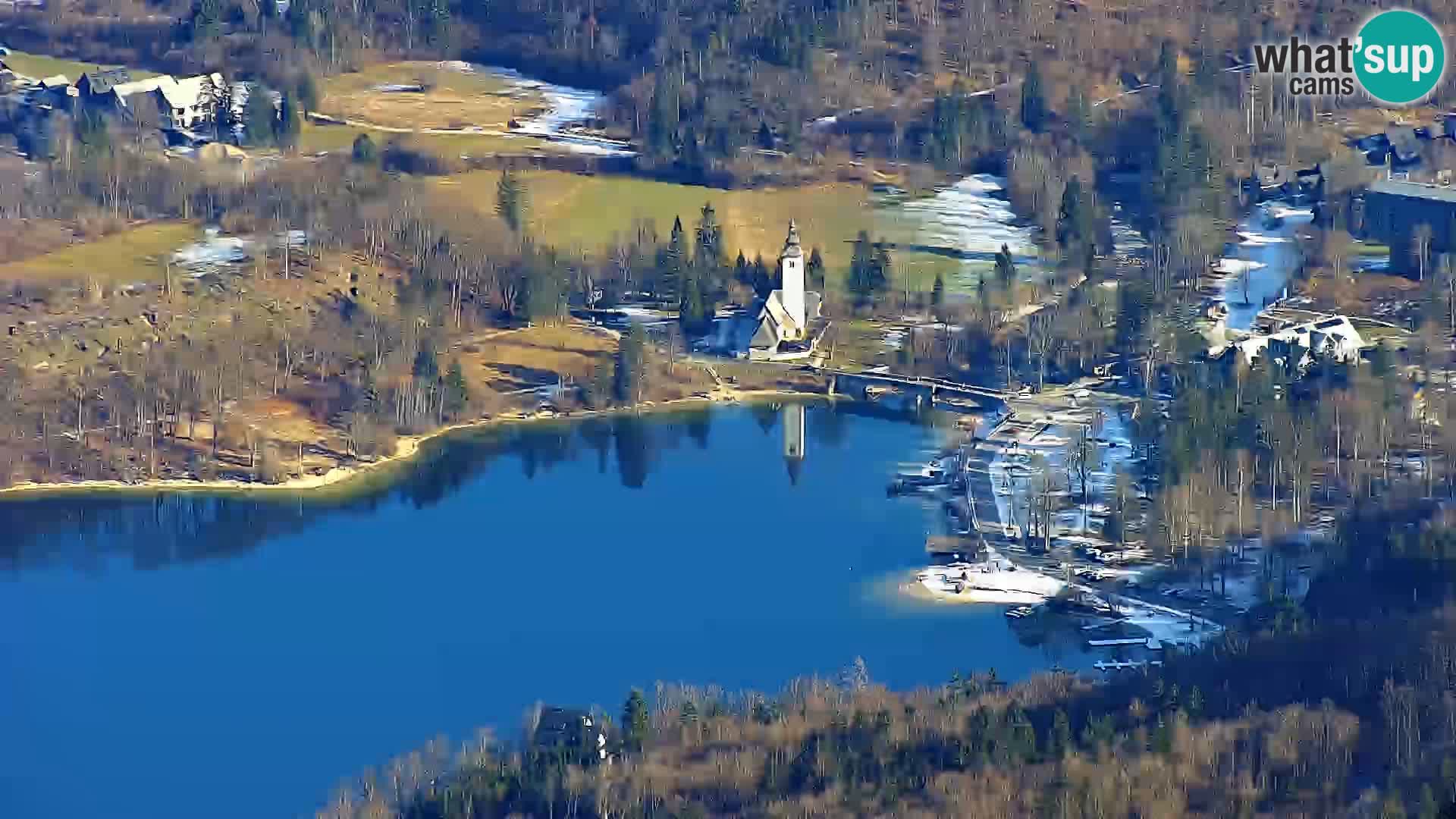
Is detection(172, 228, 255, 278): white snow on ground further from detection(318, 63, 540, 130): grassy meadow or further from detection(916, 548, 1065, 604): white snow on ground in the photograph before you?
detection(916, 548, 1065, 604): white snow on ground

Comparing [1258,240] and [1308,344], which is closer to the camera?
[1308,344]

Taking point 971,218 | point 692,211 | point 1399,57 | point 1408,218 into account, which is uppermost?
point 1399,57

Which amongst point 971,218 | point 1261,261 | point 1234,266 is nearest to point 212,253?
point 971,218

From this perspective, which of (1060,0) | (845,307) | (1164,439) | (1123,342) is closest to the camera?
(1164,439)

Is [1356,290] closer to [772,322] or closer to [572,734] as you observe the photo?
[772,322]

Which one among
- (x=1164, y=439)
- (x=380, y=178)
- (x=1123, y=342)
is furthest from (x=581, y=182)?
(x=1164, y=439)

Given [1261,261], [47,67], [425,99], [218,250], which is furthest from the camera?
[47,67]

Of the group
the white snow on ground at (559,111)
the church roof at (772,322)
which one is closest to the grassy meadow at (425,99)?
the white snow on ground at (559,111)

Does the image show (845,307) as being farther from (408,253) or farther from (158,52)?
(158,52)
